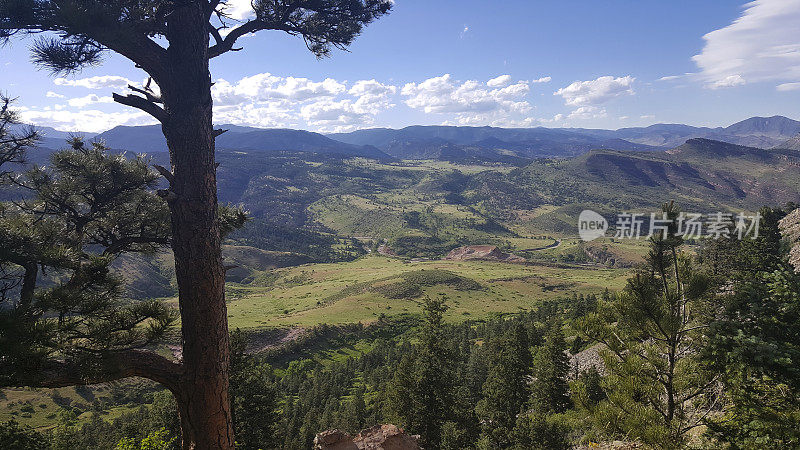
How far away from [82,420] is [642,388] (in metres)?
77.2

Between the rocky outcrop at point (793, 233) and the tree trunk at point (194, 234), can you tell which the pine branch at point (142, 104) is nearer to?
the tree trunk at point (194, 234)

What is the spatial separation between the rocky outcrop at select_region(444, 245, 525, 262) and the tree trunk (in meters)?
171

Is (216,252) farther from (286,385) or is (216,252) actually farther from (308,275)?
(308,275)

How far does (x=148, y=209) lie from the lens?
26.9 feet

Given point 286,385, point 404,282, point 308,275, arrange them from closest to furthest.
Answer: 1. point 286,385
2. point 404,282
3. point 308,275

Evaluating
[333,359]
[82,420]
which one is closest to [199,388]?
[82,420]

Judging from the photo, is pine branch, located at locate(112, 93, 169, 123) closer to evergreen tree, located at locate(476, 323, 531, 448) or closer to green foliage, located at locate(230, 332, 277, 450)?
green foliage, located at locate(230, 332, 277, 450)

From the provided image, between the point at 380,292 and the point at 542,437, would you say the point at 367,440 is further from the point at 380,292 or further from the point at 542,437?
the point at 380,292

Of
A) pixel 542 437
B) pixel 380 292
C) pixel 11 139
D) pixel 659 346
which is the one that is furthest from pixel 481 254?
pixel 11 139

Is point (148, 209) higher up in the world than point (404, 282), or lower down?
higher up

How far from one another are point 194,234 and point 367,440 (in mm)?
10786

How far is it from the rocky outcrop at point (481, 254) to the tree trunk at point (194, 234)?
171 m

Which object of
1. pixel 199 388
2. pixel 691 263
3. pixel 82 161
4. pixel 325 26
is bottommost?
pixel 199 388

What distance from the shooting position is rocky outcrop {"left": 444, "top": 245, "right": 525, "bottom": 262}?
17127 centimetres
